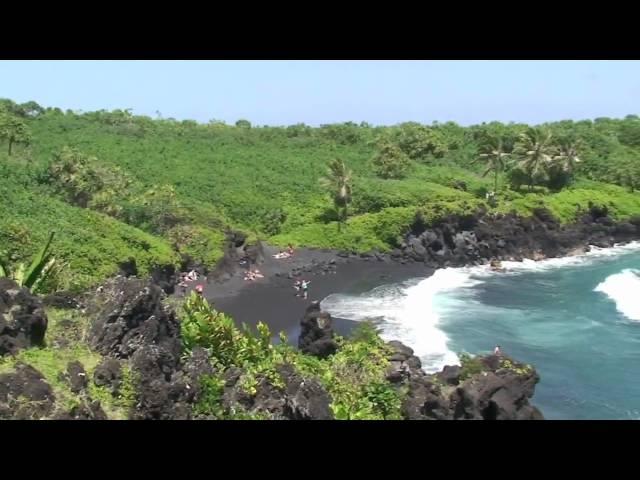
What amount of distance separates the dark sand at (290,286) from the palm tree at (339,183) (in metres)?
5.25

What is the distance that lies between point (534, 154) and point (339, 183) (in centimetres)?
2000

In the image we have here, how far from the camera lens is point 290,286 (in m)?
41.1

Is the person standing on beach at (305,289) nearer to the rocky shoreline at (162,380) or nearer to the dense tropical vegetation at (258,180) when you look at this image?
the dense tropical vegetation at (258,180)

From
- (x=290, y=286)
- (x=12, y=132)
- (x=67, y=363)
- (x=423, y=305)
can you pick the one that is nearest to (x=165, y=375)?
(x=67, y=363)

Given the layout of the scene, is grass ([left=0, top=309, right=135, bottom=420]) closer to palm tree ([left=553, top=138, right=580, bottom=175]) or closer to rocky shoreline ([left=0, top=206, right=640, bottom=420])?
rocky shoreline ([left=0, top=206, right=640, bottom=420])

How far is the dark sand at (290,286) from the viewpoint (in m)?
34.9

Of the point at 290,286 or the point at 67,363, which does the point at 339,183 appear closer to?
the point at 290,286

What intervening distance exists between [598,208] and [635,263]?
29.6 feet

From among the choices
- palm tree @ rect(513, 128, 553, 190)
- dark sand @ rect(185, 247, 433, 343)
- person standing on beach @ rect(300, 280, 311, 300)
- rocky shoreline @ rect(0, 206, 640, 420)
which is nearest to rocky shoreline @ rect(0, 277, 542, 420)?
rocky shoreline @ rect(0, 206, 640, 420)

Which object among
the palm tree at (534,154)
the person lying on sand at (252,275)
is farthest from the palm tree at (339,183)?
the palm tree at (534,154)

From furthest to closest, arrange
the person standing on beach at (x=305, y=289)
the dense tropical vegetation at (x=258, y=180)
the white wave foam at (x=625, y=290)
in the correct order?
the person standing on beach at (x=305, y=289), the white wave foam at (x=625, y=290), the dense tropical vegetation at (x=258, y=180)

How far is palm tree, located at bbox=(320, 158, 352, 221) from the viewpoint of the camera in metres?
51.5
